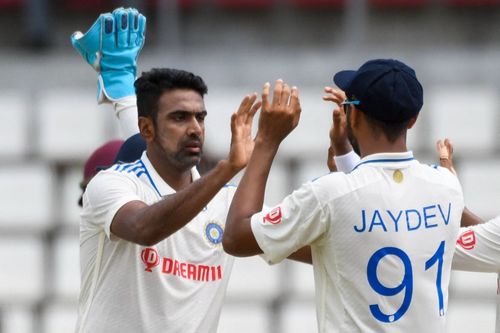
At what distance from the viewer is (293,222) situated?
3449mm

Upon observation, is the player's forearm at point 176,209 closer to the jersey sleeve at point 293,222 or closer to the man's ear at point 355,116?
the jersey sleeve at point 293,222

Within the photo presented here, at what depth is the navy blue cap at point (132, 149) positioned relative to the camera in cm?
466

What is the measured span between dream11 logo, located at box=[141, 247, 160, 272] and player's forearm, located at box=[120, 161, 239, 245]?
0.24 meters

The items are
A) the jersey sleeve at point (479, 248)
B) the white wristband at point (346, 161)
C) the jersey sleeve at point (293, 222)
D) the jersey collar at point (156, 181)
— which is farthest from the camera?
the jersey collar at point (156, 181)

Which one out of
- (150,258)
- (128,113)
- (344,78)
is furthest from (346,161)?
(128,113)

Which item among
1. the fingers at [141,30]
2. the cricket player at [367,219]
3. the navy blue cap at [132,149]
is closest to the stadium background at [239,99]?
the fingers at [141,30]

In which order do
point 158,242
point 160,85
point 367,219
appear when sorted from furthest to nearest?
point 160,85
point 158,242
point 367,219

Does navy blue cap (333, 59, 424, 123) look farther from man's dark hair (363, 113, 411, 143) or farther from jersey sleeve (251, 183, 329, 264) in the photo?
jersey sleeve (251, 183, 329, 264)

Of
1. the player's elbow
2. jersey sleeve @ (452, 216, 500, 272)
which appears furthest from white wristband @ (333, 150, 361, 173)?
the player's elbow

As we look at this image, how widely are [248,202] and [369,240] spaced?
0.33 m

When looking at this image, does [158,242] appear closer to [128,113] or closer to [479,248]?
[479,248]

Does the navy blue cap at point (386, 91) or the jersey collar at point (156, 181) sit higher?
the navy blue cap at point (386, 91)

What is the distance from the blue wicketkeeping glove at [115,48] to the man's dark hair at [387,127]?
162 centimetres

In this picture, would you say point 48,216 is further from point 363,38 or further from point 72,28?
point 363,38
